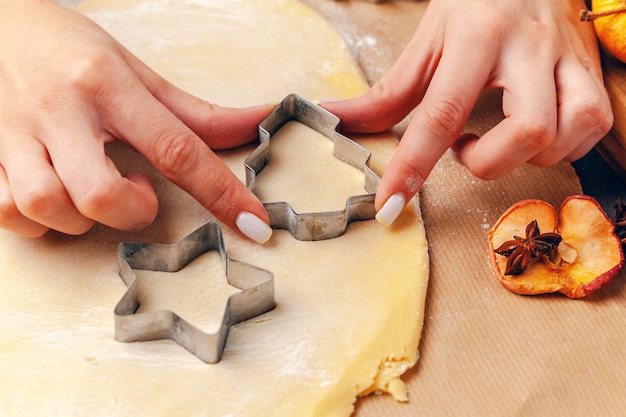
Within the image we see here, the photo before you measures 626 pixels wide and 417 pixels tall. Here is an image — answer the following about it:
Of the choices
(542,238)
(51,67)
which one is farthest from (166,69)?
(542,238)

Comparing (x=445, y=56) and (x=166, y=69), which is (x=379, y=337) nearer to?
(x=445, y=56)

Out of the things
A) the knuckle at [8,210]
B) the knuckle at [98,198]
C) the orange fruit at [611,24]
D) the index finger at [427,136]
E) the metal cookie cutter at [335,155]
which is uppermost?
the orange fruit at [611,24]

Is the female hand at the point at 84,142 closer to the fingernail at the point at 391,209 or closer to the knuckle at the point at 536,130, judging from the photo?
the fingernail at the point at 391,209

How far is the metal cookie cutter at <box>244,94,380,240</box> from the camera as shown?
1237mm

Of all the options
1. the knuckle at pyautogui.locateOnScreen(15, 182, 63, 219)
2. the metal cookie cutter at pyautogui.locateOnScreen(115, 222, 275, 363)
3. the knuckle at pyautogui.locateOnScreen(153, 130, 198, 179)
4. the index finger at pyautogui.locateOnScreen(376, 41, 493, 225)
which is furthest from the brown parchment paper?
the knuckle at pyautogui.locateOnScreen(15, 182, 63, 219)

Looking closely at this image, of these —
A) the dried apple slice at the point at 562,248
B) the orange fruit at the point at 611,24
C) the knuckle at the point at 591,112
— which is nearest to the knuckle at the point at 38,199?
the dried apple slice at the point at 562,248

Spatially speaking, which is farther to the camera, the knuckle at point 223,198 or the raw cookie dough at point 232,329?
the knuckle at point 223,198

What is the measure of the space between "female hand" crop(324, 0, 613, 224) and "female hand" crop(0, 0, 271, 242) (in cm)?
34

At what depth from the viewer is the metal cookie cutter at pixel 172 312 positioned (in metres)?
1.07

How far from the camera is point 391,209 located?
1250mm

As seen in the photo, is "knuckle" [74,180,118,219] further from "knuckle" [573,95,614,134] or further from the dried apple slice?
"knuckle" [573,95,614,134]

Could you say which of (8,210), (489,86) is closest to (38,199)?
(8,210)

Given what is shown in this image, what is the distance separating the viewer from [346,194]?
1.34 meters

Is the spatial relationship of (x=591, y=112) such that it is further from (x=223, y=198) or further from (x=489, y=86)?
(x=223, y=198)
